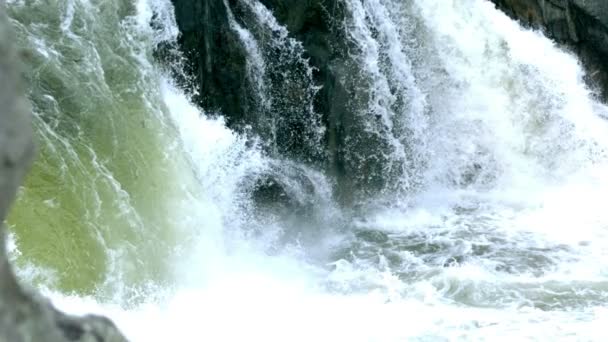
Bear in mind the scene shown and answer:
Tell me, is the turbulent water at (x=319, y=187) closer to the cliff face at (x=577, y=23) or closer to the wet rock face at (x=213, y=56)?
the wet rock face at (x=213, y=56)

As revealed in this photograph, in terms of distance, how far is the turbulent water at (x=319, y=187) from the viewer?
17.6 feet

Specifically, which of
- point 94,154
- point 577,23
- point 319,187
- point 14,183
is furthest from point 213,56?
point 14,183

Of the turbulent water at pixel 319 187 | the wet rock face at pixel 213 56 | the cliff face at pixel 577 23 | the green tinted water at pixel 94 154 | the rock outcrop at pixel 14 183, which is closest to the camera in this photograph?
the rock outcrop at pixel 14 183

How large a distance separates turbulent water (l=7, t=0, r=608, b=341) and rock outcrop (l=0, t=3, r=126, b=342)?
362cm

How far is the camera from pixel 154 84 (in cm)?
654

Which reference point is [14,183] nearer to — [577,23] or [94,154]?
[94,154]

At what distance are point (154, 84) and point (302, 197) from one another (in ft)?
6.87

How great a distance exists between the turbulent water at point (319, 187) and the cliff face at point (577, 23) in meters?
0.30

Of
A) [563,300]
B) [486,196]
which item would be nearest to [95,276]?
[563,300]

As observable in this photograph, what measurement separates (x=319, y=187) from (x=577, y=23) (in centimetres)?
495

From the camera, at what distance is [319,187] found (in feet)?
26.5

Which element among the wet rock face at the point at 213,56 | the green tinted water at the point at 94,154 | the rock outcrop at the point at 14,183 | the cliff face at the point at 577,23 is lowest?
the rock outcrop at the point at 14,183

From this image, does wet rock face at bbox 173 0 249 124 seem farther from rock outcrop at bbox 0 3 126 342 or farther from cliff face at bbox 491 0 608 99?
rock outcrop at bbox 0 3 126 342

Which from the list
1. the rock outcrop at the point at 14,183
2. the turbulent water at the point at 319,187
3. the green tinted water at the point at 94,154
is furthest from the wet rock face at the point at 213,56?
the rock outcrop at the point at 14,183
